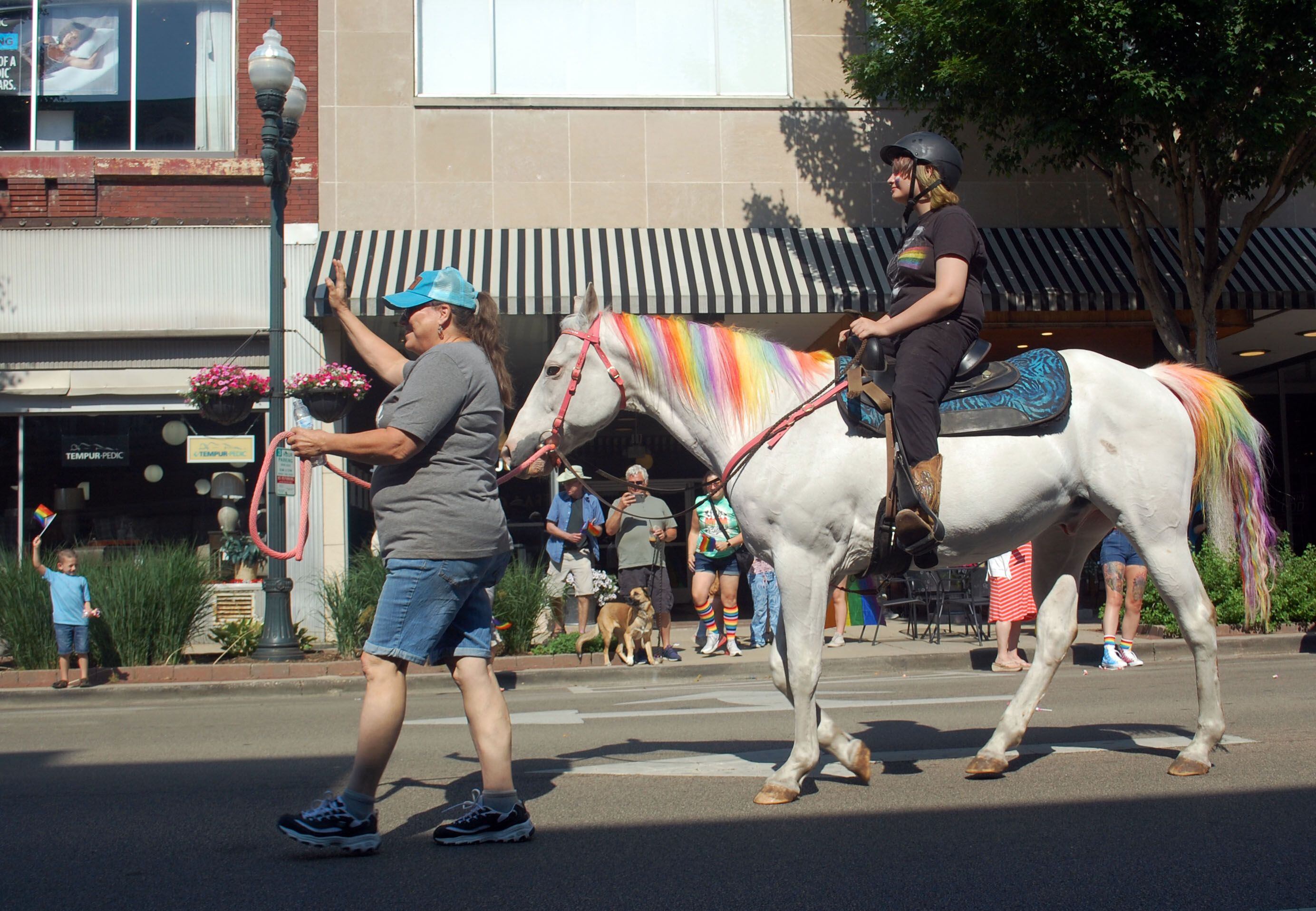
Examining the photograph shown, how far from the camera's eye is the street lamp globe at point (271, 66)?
498 inches

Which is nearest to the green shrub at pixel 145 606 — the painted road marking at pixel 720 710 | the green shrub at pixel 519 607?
the green shrub at pixel 519 607

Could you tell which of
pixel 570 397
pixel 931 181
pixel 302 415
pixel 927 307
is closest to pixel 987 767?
pixel 927 307

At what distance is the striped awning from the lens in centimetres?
1570

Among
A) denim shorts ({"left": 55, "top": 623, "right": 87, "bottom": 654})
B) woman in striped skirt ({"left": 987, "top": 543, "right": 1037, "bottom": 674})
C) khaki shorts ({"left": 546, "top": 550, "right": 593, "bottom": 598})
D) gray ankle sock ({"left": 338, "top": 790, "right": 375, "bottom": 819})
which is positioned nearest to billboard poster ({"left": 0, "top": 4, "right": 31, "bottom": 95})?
denim shorts ({"left": 55, "top": 623, "right": 87, "bottom": 654})

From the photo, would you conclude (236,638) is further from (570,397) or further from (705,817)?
(705,817)

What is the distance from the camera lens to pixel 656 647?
13.9 m

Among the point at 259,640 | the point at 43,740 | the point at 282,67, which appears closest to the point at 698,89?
the point at 282,67

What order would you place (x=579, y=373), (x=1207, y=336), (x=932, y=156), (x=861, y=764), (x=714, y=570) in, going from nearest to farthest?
(x=861, y=764) → (x=932, y=156) → (x=579, y=373) → (x=714, y=570) → (x=1207, y=336)

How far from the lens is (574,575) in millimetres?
13898

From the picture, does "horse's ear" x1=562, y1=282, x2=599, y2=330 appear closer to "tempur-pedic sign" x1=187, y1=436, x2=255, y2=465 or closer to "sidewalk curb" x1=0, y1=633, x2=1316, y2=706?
"sidewalk curb" x1=0, y1=633, x2=1316, y2=706

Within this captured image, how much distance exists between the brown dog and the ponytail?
25.7ft

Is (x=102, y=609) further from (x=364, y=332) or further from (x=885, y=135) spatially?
(x=885, y=135)

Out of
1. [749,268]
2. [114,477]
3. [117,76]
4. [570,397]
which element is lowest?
[114,477]

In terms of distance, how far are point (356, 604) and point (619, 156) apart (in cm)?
791
